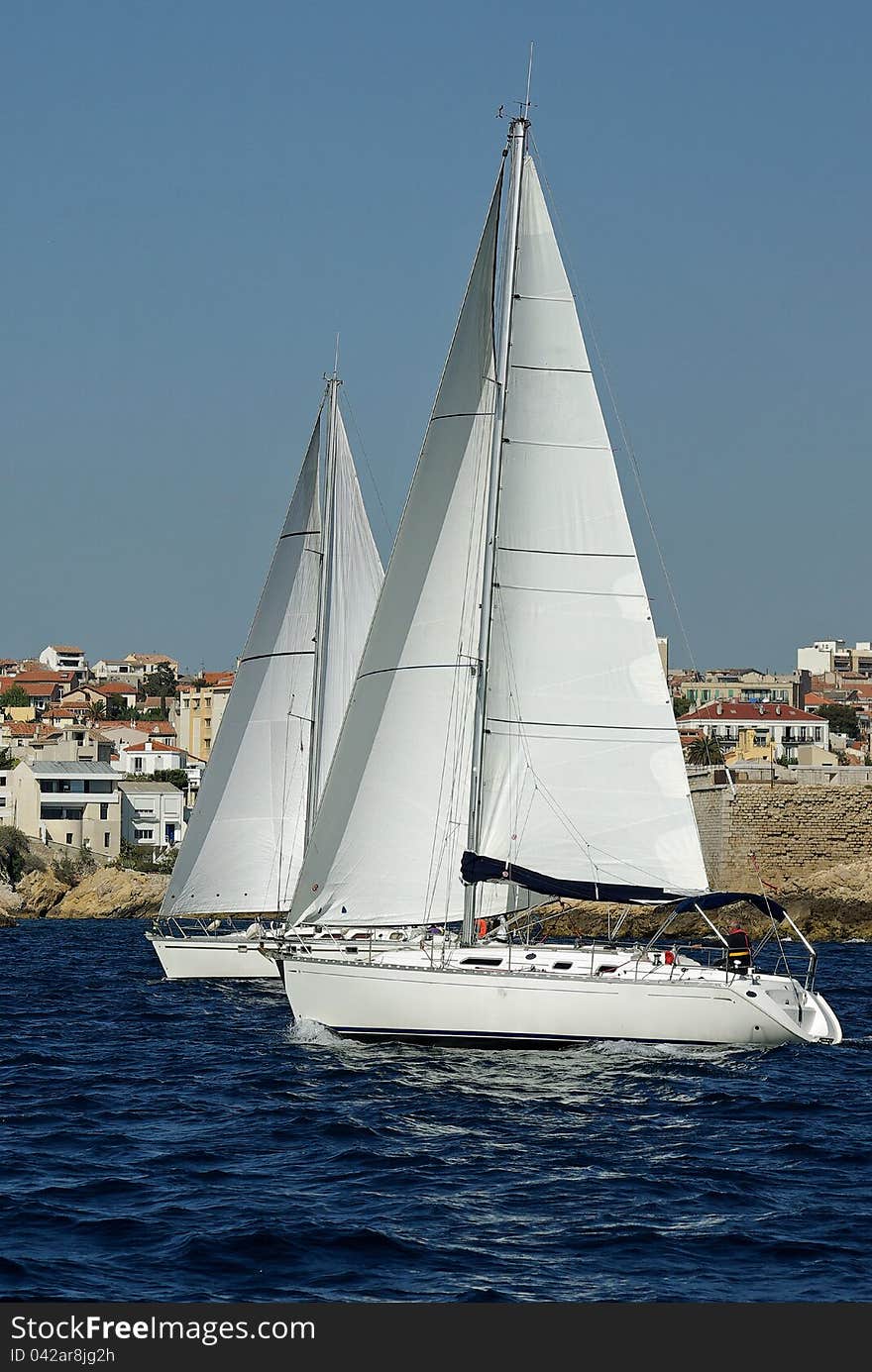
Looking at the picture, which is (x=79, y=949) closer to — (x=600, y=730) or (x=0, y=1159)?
(x=600, y=730)

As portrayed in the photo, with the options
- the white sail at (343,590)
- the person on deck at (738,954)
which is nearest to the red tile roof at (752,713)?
the white sail at (343,590)

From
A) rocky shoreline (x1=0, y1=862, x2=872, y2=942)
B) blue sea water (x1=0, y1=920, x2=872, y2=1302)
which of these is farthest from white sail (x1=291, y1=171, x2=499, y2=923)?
rocky shoreline (x1=0, y1=862, x2=872, y2=942)

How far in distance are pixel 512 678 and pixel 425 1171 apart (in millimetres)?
8511

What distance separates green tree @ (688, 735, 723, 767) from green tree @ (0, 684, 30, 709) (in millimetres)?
62979

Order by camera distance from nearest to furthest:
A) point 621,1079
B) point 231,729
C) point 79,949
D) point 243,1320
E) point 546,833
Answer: point 243,1320 → point 621,1079 → point 546,833 → point 231,729 → point 79,949

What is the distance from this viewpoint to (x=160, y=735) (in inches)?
4761

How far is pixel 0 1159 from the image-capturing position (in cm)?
1656

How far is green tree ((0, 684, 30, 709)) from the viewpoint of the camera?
143012 mm

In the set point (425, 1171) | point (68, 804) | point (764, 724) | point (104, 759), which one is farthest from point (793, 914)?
point (764, 724)

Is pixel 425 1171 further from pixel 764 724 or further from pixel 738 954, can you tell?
pixel 764 724

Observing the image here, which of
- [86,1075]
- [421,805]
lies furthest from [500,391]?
[86,1075]

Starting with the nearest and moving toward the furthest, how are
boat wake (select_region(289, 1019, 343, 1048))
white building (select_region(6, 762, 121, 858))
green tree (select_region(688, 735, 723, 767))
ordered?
boat wake (select_region(289, 1019, 343, 1048)) → white building (select_region(6, 762, 121, 858)) → green tree (select_region(688, 735, 723, 767))

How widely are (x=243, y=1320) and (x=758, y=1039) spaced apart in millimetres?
12014

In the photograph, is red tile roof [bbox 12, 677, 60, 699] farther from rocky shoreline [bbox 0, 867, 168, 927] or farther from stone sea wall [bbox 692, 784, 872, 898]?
stone sea wall [bbox 692, 784, 872, 898]
